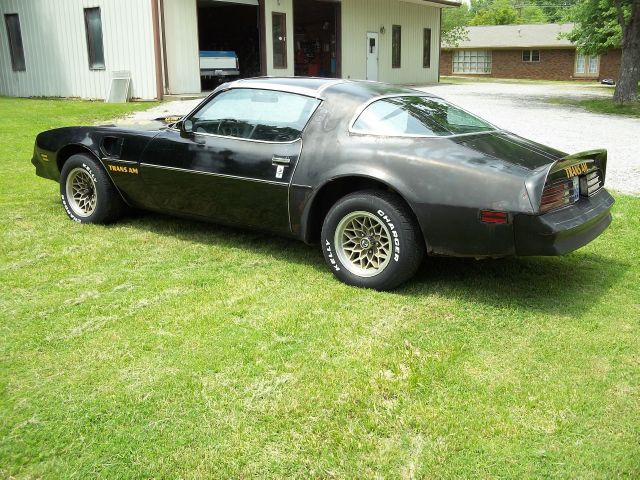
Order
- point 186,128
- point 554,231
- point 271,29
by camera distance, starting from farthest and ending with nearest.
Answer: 1. point 271,29
2. point 186,128
3. point 554,231

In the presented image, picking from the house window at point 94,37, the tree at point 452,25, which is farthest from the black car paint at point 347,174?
the tree at point 452,25

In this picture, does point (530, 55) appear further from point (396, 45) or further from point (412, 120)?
point (412, 120)

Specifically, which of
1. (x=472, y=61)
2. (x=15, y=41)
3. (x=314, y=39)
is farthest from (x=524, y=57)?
(x=15, y=41)

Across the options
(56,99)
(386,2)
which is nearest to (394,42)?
(386,2)

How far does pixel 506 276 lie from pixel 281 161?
1823mm

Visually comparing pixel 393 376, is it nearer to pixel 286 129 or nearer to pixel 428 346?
pixel 428 346

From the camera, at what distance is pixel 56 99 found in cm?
1891

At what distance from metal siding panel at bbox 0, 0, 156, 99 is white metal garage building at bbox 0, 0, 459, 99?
0.09ft

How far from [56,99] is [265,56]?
21.3 ft

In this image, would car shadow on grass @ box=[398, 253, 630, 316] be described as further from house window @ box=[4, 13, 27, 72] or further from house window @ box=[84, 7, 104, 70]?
house window @ box=[4, 13, 27, 72]

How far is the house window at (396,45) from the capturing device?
2750cm

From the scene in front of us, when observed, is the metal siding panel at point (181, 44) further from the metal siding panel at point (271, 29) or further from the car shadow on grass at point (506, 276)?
the car shadow on grass at point (506, 276)

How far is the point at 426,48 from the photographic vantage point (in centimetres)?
3022

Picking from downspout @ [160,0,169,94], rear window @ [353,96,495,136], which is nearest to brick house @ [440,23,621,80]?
downspout @ [160,0,169,94]
